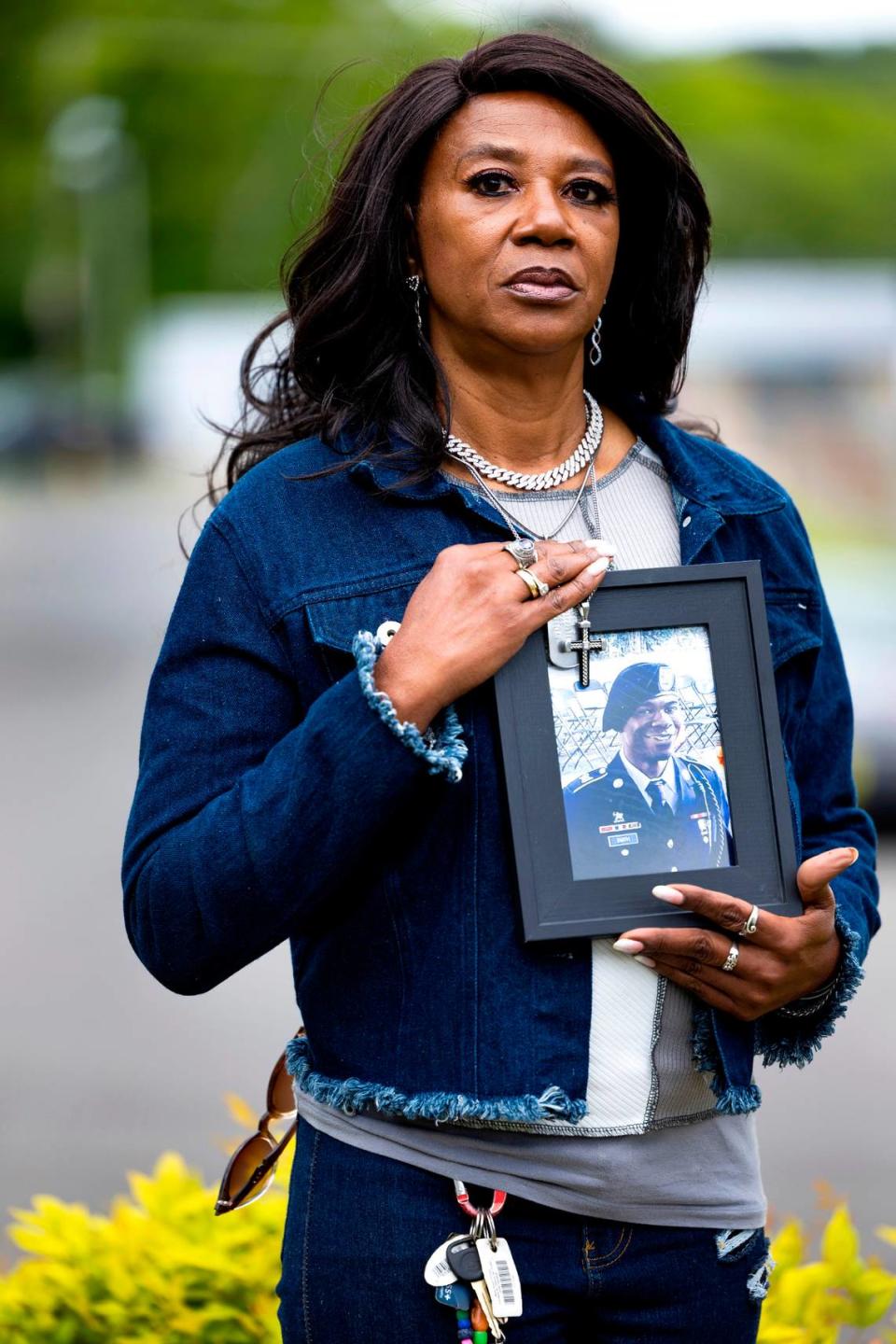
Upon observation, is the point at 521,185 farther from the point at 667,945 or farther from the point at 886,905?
the point at 886,905

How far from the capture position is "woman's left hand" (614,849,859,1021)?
1933 millimetres

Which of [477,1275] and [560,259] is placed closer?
[477,1275]

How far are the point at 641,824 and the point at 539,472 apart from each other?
18.3 inches

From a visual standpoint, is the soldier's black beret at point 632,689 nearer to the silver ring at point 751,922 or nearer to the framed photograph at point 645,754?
the framed photograph at point 645,754

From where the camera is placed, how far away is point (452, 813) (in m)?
1.99

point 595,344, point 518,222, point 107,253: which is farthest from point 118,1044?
point 107,253

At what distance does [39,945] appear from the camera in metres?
7.70

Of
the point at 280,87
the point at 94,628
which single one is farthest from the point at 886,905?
the point at 280,87

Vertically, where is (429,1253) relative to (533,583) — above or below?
below

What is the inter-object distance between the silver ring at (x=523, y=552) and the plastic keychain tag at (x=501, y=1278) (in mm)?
712

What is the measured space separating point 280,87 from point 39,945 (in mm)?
43284

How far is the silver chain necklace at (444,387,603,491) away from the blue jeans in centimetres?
78

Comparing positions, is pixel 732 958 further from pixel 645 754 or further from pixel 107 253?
pixel 107 253

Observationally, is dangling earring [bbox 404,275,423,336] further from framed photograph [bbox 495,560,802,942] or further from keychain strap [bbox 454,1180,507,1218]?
keychain strap [bbox 454,1180,507,1218]
